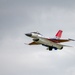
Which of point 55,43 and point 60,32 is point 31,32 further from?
point 60,32

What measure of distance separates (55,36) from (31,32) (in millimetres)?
16670

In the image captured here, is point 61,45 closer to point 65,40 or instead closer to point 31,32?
point 65,40

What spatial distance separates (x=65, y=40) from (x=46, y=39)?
7343 mm

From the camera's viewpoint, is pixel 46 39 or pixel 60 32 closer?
pixel 46 39

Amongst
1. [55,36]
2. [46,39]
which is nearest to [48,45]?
[46,39]

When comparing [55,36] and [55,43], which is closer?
[55,43]

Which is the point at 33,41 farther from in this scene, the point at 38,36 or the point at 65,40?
the point at 65,40

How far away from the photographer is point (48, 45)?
11788cm

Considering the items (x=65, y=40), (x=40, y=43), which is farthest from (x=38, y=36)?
(x=65, y=40)

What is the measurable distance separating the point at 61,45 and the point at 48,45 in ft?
16.8

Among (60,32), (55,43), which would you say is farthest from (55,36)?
(55,43)

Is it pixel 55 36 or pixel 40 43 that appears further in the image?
pixel 55 36

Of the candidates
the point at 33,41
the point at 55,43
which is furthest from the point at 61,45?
the point at 33,41

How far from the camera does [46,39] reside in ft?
391
